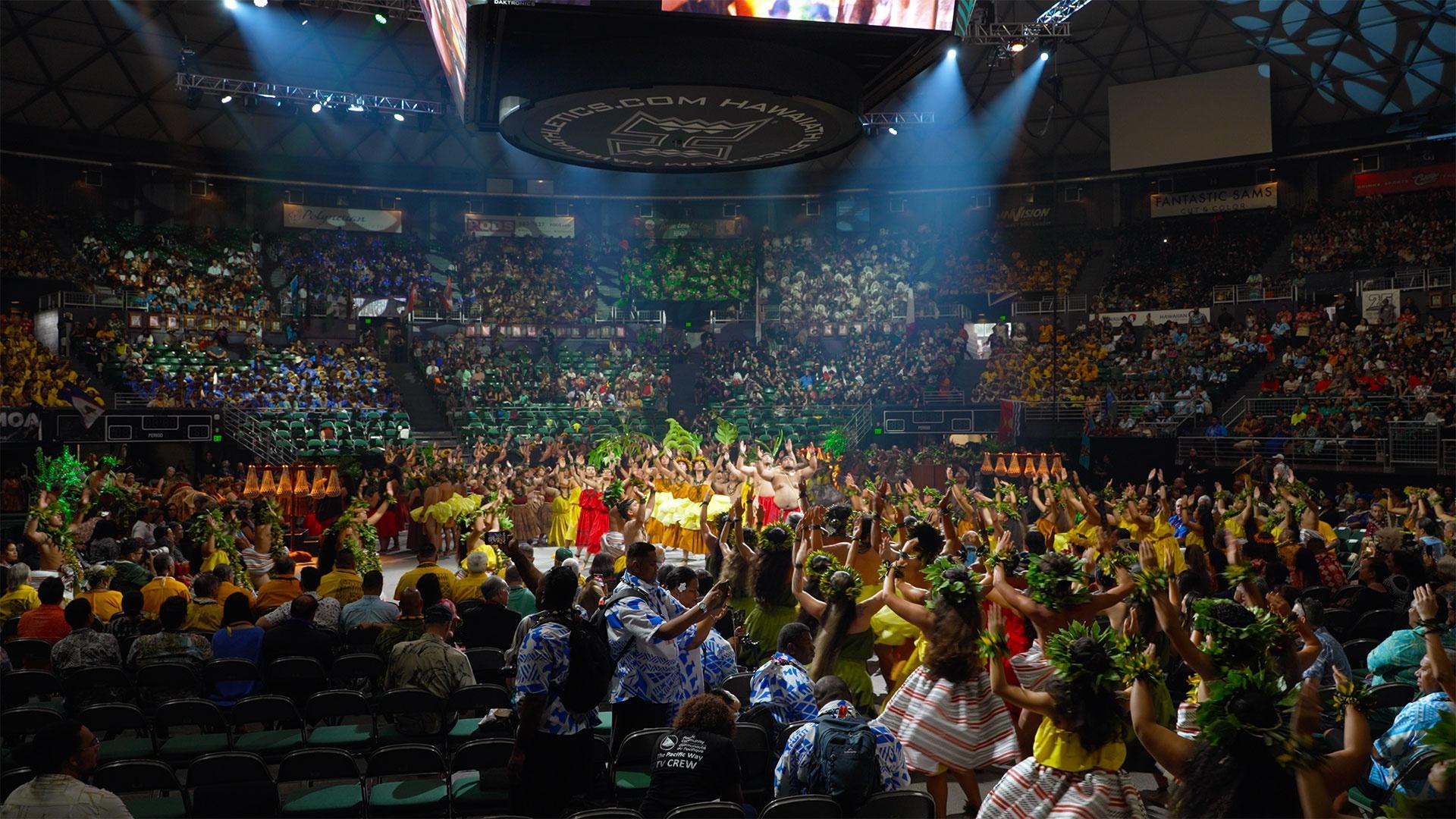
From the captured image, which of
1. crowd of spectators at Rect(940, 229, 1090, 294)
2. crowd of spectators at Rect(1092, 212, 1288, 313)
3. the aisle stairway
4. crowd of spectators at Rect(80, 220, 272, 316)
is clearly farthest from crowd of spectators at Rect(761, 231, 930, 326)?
crowd of spectators at Rect(80, 220, 272, 316)

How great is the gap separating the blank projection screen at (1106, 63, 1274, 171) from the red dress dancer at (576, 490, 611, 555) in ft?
67.6

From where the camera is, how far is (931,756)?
5535mm

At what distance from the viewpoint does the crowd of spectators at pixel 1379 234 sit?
26766 mm

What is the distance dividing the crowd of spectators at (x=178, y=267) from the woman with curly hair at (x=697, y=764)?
2827cm

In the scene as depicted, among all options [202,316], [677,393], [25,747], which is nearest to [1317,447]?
[677,393]

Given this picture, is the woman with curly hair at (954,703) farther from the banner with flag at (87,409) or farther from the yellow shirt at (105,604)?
the banner with flag at (87,409)

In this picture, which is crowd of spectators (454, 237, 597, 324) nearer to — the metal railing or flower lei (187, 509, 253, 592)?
the metal railing

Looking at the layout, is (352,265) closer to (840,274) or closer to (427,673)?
(840,274)

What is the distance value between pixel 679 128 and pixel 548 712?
6.43m

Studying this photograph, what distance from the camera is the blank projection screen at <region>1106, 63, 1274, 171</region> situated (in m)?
28.9

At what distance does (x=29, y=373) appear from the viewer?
2234 cm

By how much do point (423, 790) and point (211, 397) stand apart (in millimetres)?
21741

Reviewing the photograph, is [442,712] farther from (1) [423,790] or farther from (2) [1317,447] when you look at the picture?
(2) [1317,447]

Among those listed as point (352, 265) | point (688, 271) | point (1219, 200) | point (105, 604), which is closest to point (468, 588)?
point (105, 604)
